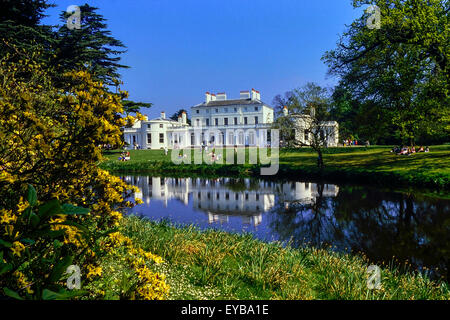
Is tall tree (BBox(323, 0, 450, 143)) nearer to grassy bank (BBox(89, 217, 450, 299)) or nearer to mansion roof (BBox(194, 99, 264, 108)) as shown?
grassy bank (BBox(89, 217, 450, 299))

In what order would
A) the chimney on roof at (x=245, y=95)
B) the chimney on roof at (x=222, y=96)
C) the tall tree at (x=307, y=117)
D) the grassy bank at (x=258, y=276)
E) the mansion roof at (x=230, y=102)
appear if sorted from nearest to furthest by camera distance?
the grassy bank at (x=258, y=276)
the tall tree at (x=307, y=117)
the mansion roof at (x=230, y=102)
the chimney on roof at (x=245, y=95)
the chimney on roof at (x=222, y=96)

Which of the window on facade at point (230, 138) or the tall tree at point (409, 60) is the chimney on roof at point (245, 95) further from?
the tall tree at point (409, 60)

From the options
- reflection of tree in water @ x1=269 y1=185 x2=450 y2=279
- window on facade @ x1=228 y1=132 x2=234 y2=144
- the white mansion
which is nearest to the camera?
reflection of tree in water @ x1=269 y1=185 x2=450 y2=279


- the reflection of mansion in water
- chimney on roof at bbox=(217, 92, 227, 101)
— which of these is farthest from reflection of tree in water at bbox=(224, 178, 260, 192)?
chimney on roof at bbox=(217, 92, 227, 101)

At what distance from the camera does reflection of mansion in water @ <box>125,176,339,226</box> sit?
12.7 metres

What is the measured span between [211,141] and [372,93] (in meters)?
35.9

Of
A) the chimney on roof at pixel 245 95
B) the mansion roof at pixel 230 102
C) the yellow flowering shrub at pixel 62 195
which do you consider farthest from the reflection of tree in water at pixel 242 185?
the chimney on roof at pixel 245 95

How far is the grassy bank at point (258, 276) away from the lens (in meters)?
4.29

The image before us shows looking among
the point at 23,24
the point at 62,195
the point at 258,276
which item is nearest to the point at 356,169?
the point at 258,276

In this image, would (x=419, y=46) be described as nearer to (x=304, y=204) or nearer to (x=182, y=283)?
(x=304, y=204)

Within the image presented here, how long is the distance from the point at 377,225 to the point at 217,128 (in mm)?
44211

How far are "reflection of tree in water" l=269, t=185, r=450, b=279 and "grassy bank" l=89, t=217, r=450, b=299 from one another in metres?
1.97

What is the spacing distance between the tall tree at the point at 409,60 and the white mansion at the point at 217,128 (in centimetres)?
2876

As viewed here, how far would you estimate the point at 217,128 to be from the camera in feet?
174
